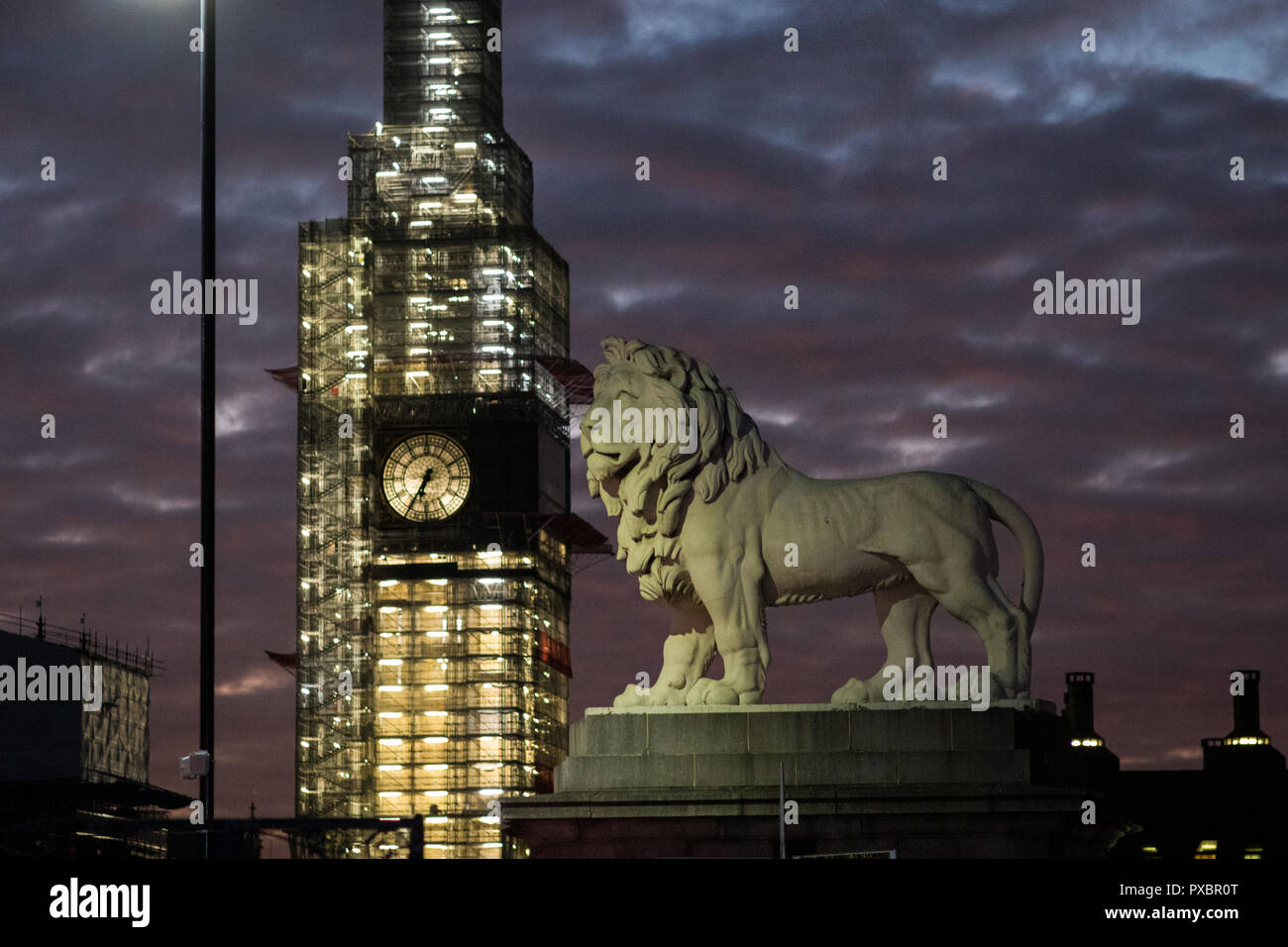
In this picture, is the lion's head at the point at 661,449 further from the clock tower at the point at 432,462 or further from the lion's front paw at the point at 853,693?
the clock tower at the point at 432,462

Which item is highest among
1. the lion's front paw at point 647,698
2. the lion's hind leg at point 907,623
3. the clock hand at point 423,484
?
the clock hand at point 423,484

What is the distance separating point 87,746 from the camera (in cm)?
10100

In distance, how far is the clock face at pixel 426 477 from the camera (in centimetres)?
10531

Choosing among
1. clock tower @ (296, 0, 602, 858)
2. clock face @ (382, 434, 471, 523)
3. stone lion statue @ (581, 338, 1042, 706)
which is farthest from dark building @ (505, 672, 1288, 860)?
clock face @ (382, 434, 471, 523)

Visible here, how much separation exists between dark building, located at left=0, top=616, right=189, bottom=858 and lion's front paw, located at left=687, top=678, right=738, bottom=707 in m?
36.6

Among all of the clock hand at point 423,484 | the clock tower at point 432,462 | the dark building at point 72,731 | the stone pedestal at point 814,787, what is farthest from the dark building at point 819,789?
the clock hand at point 423,484

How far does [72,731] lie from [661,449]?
75280 millimetres

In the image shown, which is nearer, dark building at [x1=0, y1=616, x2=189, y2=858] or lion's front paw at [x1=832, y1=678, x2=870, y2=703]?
lion's front paw at [x1=832, y1=678, x2=870, y2=703]

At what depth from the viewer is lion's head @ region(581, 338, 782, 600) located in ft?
76.1

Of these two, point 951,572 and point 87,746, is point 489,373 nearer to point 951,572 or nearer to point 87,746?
point 87,746

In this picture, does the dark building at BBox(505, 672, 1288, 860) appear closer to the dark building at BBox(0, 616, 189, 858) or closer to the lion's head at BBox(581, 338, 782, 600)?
the lion's head at BBox(581, 338, 782, 600)

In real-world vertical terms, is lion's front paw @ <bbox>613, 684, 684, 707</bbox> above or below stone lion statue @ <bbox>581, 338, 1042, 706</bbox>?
below

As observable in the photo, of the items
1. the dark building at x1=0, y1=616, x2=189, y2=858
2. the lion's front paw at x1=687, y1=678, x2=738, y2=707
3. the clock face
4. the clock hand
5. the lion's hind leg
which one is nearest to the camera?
the lion's front paw at x1=687, y1=678, x2=738, y2=707

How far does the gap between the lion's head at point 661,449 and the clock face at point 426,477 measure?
8208 centimetres
